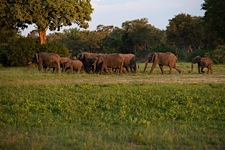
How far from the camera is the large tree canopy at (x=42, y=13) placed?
3247cm

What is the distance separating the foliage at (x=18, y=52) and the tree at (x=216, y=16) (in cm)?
2434

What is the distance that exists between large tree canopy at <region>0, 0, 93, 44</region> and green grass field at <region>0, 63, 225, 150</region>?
69.1ft

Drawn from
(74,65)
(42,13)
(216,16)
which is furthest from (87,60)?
(216,16)

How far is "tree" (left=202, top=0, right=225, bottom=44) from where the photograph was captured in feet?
147

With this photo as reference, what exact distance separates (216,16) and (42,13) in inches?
932

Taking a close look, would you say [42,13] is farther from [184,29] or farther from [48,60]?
[184,29]

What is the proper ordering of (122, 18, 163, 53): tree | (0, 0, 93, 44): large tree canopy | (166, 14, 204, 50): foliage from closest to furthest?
(0, 0, 93, 44): large tree canopy → (166, 14, 204, 50): foliage → (122, 18, 163, 53): tree

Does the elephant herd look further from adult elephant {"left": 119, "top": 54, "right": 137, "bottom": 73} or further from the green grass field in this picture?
the green grass field

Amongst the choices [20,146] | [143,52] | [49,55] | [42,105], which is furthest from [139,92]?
[143,52]

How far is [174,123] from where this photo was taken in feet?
26.5

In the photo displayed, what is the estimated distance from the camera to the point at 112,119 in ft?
27.4

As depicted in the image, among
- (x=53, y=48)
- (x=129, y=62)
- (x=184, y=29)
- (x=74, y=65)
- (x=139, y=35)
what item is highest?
(x=184, y=29)

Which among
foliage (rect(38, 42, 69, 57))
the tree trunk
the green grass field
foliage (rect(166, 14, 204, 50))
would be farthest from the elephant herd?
foliage (rect(166, 14, 204, 50))

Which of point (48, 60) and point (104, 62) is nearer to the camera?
point (104, 62)
